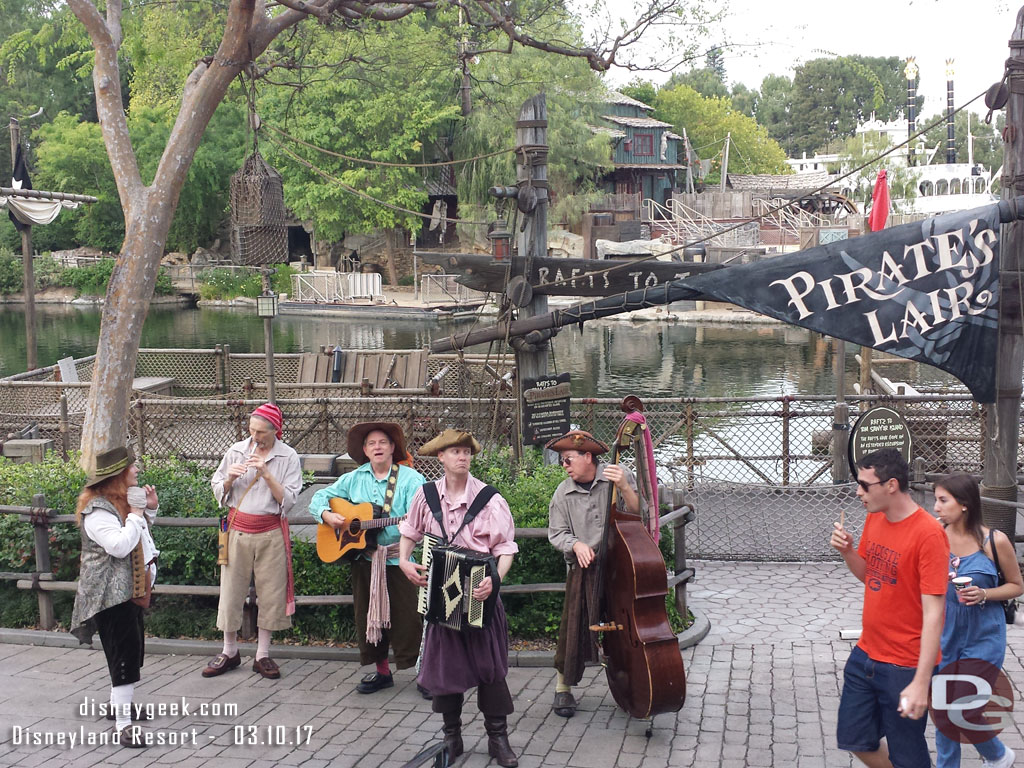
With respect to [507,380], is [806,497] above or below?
below

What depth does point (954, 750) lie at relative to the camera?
480 centimetres

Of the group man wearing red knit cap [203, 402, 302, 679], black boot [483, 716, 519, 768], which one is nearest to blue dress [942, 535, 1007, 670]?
black boot [483, 716, 519, 768]

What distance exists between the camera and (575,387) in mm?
27828

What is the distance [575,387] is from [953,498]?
22767 mm

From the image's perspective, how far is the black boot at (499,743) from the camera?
18.0ft

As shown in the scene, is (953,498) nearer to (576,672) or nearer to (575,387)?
(576,672)

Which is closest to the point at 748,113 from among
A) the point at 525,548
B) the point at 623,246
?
the point at 623,246

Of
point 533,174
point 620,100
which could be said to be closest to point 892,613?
point 533,174

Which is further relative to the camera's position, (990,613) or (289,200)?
(289,200)

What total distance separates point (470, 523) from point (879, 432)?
6.00 m

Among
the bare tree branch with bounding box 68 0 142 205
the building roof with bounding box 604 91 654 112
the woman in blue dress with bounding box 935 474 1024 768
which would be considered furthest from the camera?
the building roof with bounding box 604 91 654 112

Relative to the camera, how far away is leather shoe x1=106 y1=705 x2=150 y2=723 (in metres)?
6.01

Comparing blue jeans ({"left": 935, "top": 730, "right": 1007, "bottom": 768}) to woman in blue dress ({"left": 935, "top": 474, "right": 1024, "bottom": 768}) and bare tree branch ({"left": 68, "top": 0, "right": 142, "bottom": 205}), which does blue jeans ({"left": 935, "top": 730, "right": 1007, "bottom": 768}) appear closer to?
woman in blue dress ({"left": 935, "top": 474, "right": 1024, "bottom": 768})

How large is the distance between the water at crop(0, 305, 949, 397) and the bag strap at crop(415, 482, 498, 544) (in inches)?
817
